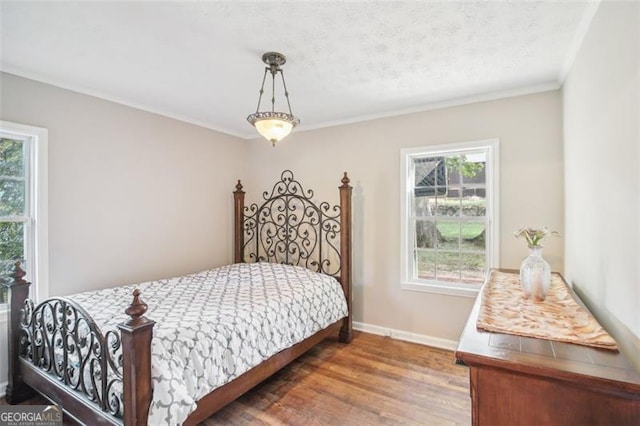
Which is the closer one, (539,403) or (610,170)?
(539,403)

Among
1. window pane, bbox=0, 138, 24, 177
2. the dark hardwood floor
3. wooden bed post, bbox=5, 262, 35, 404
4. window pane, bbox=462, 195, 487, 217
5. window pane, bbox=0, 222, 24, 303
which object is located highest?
window pane, bbox=0, 138, 24, 177

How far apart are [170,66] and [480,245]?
3149mm

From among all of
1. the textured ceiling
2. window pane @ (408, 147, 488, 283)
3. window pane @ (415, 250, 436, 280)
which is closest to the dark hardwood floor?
window pane @ (415, 250, 436, 280)

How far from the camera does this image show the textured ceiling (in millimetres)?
1756

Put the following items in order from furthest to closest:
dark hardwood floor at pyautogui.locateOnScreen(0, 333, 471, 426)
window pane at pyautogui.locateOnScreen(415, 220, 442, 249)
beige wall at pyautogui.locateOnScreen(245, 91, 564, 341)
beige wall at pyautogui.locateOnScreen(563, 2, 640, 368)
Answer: window pane at pyautogui.locateOnScreen(415, 220, 442, 249) < beige wall at pyautogui.locateOnScreen(245, 91, 564, 341) < dark hardwood floor at pyautogui.locateOnScreen(0, 333, 471, 426) < beige wall at pyautogui.locateOnScreen(563, 2, 640, 368)

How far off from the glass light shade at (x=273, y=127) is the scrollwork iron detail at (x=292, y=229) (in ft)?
5.16

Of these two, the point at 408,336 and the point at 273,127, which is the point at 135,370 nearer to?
the point at 273,127

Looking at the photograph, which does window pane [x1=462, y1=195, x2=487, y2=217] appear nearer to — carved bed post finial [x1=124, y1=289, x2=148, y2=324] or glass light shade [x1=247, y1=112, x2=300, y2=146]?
glass light shade [x1=247, y1=112, x2=300, y2=146]

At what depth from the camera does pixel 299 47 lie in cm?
213

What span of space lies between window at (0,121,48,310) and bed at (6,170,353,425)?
34 centimetres

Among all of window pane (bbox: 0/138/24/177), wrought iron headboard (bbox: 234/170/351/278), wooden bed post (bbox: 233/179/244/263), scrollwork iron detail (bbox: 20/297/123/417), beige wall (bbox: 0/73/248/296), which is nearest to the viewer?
scrollwork iron detail (bbox: 20/297/123/417)

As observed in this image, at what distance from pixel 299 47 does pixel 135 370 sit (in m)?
2.07

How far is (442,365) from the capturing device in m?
2.90

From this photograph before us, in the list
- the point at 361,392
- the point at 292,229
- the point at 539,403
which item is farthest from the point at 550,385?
the point at 292,229
